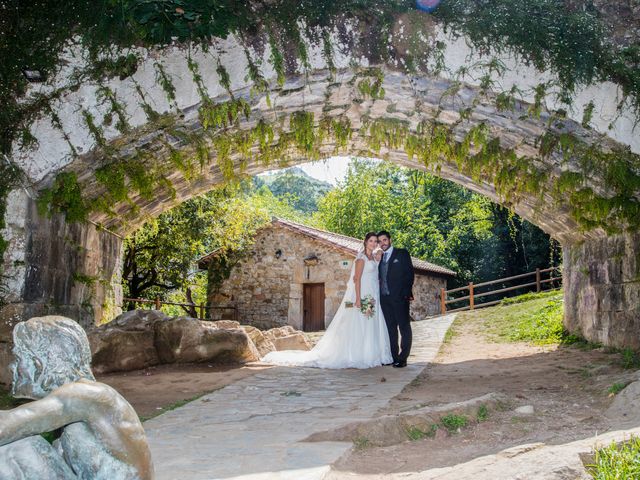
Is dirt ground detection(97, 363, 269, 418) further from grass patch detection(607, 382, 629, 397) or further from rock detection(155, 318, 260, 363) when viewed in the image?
grass patch detection(607, 382, 629, 397)

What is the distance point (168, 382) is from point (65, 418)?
503 centimetres

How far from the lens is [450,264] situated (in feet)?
94.7

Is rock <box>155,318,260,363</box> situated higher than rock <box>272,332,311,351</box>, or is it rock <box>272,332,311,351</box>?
rock <box>155,318,260,363</box>

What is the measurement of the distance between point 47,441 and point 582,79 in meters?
5.37

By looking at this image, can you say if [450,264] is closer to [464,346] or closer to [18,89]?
[464,346]

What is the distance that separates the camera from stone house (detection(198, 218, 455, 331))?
66.3 feet

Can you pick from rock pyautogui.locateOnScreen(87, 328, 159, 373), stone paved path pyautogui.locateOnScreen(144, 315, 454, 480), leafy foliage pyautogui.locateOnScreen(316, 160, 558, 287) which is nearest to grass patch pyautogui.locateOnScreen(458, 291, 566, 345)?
stone paved path pyautogui.locateOnScreen(144, 315, 454, 480)

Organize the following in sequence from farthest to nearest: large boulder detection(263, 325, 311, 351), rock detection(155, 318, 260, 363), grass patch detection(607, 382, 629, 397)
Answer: large boulder detection(263, 325, 311, 351) < rock detection(155, 318, 260, 363) < grass patch detection(607, 382, 629, 397)

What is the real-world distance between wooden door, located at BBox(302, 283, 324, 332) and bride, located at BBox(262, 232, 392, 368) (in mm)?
12221

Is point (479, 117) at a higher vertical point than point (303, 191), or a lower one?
lower

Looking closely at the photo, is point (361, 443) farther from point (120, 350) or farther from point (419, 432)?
point (120, 350)

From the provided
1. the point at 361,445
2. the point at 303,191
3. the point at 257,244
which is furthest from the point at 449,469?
the point at 303,191

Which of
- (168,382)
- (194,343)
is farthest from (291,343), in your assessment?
(168,382)

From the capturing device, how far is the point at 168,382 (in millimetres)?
6543
